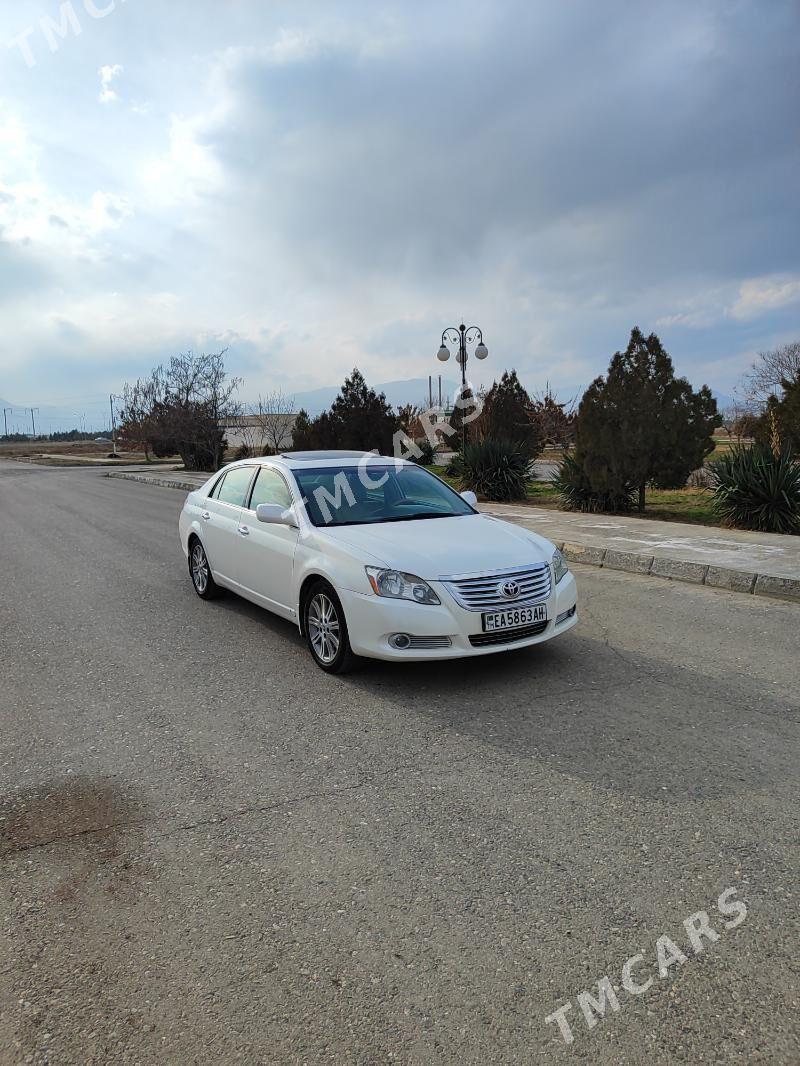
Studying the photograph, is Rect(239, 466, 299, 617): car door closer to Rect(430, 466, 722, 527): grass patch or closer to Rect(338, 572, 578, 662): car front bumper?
Rect(338, 572, 578, 662): car front bumper

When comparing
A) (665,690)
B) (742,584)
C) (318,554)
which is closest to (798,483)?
(742,584)

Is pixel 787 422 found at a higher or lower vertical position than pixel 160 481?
higher

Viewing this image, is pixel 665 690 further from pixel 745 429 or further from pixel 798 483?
pixel 745 429

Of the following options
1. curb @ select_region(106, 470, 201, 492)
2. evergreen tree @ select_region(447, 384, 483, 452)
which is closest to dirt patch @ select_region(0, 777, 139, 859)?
curb @ select_region(106, 470, 201, 492)

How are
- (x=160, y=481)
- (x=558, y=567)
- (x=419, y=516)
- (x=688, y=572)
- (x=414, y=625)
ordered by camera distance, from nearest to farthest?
(x=414, y=625) < (x=558, y=567) < (x=419, y=516) < (x=688, y=572) < (x=160, y=481)

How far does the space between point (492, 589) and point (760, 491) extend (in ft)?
25.6

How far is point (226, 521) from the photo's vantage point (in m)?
6.57

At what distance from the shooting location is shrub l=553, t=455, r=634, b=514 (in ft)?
44.0

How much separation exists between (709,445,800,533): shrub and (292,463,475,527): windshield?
6.61m

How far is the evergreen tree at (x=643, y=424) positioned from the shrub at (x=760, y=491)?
1.18 meters

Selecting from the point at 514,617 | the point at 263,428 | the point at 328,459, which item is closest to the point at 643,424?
the point at 328,459

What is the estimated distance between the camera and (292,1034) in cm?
202

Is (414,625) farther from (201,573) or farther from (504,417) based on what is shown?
(504,417)

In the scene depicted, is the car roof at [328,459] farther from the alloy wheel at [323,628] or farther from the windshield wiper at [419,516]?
the alloy wheel at [323,628]
